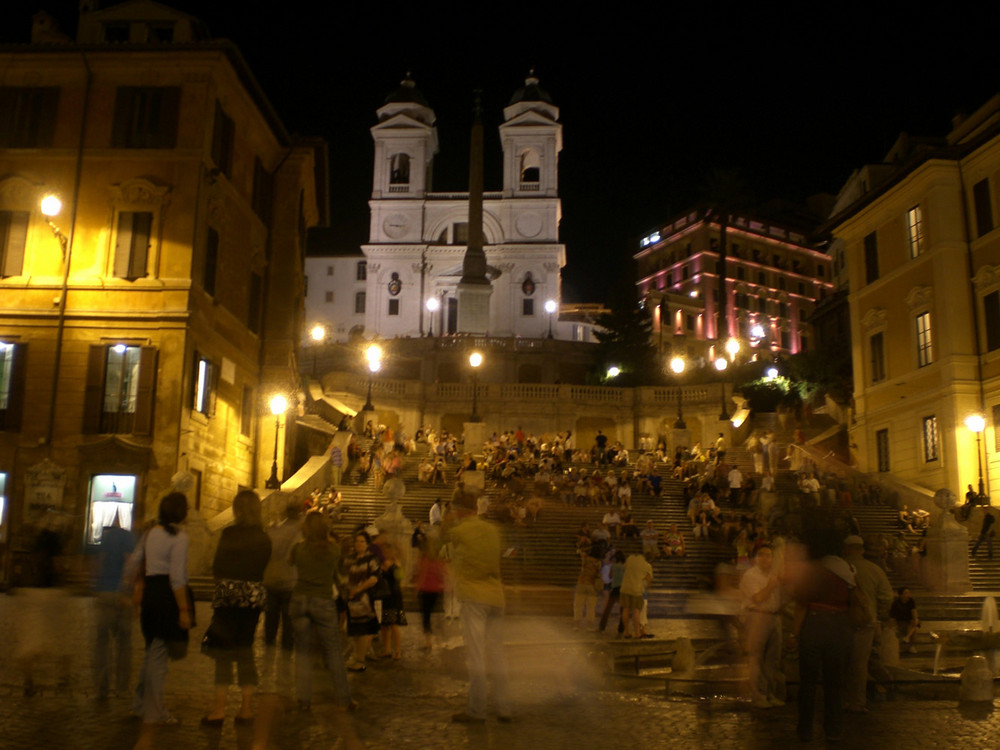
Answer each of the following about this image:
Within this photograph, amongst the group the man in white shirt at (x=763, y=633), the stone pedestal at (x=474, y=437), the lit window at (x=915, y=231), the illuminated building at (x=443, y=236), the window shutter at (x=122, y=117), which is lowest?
the man in white shirt at (x=763, y=633)

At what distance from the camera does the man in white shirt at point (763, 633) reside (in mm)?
10133

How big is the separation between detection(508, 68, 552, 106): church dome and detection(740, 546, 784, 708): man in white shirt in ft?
267

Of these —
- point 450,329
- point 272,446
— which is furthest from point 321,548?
point 450,329

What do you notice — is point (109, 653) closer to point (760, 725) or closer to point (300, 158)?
point (760, 725)

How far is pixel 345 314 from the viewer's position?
8969 cm

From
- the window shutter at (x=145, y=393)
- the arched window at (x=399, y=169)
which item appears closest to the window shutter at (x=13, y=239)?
the window shutter at (x=145, y=393)

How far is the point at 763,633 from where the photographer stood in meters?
10.2

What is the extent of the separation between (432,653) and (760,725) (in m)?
5.72

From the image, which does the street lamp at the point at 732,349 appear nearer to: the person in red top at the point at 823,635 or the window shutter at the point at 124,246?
the window shutter at the point at 124,246

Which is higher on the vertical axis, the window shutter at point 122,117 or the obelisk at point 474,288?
the obelisk at point 474,288

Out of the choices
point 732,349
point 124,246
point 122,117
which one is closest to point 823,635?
point 124,246

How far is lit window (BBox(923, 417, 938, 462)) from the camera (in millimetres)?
31156

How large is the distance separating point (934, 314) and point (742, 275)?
67.5 m

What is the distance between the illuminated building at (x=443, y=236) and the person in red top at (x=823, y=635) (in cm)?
7387
